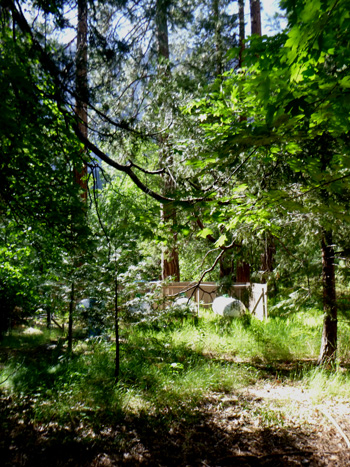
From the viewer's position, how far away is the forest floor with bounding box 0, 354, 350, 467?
322cm

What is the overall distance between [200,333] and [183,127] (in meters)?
4.30

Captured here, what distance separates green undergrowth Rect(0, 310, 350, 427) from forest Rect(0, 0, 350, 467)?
0.04 m

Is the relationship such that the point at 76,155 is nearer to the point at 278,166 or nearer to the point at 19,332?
the point at 278,166

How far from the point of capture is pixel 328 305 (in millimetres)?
5348

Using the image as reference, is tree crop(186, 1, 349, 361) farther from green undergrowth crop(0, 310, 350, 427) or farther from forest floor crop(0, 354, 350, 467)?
green undergrowth crop(0, 310, 350, 427)

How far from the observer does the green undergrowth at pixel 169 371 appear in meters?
4.14

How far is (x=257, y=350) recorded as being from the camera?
645cm

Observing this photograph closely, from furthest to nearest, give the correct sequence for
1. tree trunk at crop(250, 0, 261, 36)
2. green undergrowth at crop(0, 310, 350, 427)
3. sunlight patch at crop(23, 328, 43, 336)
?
sunlight patch at crop(23, 328, 43, 336) → tree trunk at crop(250, 0, 261, 36) → green undergrowth at crop(0, 310, 350, 427)

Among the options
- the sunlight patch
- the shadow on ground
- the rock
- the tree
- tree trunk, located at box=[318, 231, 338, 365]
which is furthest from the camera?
the sunlight patch

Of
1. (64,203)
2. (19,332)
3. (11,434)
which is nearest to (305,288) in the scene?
(64,203)

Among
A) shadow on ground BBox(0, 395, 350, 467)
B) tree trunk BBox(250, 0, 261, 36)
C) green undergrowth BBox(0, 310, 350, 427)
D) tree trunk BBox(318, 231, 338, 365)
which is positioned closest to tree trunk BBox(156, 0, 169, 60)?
tree trunk BBox(318, 231, 338, 365)

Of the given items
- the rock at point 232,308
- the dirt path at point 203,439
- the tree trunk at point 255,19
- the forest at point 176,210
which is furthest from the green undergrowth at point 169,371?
the tree trunk at point 255,19

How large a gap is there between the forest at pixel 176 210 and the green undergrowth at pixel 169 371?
36 millimetres

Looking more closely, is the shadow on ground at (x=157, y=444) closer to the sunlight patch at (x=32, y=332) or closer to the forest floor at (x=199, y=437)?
the forest floor at (x=199, y=437)
